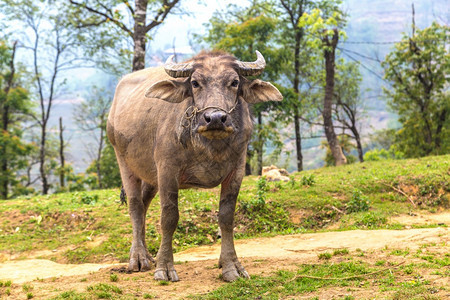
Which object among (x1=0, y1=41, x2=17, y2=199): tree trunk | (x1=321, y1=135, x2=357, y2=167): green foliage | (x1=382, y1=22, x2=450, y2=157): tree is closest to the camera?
(x1=382, y1=22, x2=450, y2=157): tree

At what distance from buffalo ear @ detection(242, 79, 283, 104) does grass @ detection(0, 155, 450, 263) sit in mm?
3901

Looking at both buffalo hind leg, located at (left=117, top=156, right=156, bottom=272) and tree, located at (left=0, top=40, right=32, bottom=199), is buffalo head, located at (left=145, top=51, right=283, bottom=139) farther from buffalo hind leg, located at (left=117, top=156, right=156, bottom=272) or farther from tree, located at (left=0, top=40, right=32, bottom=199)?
tree, located at (left=0, top=40, right=32, bottom=199)

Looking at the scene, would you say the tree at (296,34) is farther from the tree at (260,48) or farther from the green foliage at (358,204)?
the green foliage at (358,204)

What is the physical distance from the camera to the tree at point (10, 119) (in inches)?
1059

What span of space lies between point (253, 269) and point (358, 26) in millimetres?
187244

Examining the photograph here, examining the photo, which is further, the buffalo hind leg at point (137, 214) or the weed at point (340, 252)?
the buffalo hind leg at point (137, 214)

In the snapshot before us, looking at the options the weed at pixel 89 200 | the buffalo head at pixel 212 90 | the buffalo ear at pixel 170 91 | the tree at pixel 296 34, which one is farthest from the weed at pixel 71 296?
the tree at pixel 296 34

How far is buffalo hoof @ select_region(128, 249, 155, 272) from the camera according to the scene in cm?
645

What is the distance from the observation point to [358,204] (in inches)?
399

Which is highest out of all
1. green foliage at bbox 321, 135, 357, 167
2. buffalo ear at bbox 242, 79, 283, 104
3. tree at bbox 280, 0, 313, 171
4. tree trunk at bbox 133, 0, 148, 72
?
tree at bbox 280, 0, 313, 171

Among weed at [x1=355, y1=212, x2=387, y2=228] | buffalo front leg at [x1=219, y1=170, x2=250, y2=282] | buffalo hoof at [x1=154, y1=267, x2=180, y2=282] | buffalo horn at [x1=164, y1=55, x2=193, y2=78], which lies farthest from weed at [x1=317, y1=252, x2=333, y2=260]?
weed at [x1=355, y1=212, x2=387, y2=228]

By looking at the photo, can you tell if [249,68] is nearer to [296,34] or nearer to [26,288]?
[26,288]

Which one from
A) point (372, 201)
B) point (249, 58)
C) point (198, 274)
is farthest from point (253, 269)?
point (249, 58)

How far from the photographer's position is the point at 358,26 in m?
179
